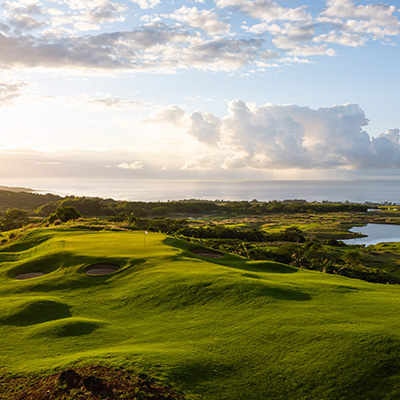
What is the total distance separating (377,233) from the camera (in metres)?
103

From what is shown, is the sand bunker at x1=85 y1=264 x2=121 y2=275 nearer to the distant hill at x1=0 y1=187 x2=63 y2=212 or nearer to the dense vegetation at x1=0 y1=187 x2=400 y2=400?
the dense vegetation at x1=0 y1=187 x2=400 y2=400

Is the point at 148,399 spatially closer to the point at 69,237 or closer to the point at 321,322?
the point at 321,322

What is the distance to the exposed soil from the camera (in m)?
9.47

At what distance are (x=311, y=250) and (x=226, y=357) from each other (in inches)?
1613

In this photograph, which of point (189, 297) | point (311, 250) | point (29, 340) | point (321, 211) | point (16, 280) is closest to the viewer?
point (29, 340)

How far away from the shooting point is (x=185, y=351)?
11.5 meters

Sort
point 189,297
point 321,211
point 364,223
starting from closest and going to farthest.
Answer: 1. point 189,297
2. point 364,223
3. point 321,211

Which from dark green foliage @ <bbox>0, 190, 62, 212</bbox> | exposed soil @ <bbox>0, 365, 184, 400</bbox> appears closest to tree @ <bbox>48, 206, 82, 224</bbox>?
exposed soil @ <bbox>0, 365, 184, 400</bbox>

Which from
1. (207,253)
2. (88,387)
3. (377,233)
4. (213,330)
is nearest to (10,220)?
(207,253)

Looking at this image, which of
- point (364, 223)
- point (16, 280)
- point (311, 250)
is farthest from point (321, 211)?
point (16, 280)

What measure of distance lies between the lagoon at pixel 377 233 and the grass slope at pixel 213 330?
72.3 m

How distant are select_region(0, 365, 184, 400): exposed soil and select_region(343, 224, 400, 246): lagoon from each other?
270 feet

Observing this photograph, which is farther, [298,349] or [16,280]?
[16,280]

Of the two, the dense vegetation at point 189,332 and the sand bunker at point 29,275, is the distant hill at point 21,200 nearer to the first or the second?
the sand bunker at point 29,275
